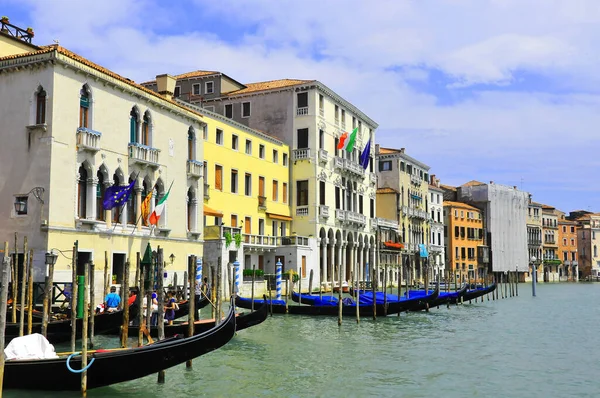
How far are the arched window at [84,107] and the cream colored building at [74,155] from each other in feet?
0.09

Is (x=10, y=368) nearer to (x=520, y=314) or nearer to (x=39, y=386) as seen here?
(x=39, y=386)

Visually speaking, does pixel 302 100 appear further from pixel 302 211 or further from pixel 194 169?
pixel 194 169

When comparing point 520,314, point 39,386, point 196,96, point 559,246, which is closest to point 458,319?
point 520,314

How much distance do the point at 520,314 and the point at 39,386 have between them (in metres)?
19.0

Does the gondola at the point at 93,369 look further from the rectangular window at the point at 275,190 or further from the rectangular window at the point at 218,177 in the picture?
the rectangular window at the point at 275,190

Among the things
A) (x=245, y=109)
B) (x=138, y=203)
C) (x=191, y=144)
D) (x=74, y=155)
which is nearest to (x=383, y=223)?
(x=245, y=109)

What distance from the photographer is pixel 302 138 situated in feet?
108

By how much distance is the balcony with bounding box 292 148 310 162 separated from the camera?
3225 centimetres

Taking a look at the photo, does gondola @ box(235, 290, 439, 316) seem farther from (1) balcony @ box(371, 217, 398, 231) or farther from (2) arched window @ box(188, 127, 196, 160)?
(1) balcony @ box(371, 217, 398, 231)

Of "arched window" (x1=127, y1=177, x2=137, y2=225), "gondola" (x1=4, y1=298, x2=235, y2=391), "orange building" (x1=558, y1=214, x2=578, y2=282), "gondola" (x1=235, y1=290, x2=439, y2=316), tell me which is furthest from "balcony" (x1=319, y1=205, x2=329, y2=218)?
"orange building" (x1=558, y1=214, x2=578, y2=282)

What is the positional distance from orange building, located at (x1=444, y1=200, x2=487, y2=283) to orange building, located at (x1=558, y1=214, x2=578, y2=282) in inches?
630

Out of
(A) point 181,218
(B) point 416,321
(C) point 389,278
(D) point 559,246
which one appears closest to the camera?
(B) point 416,321

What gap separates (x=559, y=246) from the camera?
70062 millimetres

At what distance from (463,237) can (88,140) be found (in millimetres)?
43697
